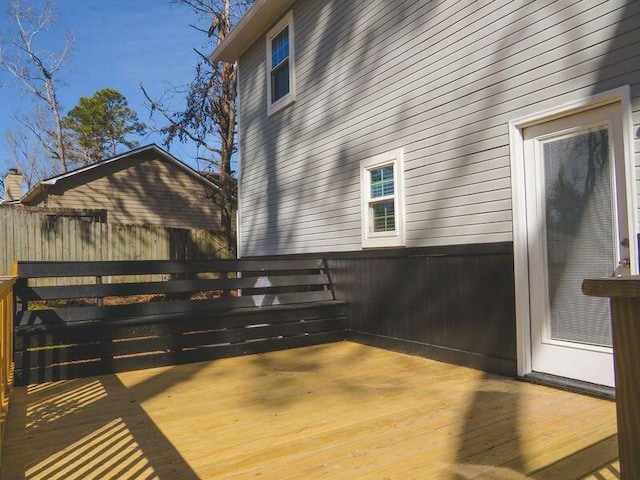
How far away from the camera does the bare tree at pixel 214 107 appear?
12992 mm

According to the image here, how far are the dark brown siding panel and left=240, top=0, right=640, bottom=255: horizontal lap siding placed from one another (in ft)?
0.74

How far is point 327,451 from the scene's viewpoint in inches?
91.9

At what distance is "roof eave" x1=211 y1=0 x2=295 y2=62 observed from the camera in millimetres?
6981

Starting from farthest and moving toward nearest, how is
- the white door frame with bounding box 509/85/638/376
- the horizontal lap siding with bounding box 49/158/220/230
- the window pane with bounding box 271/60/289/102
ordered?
the horizontal lap siding with bounding box 49/158/220/230 < the window pane with bounding box 271/60/289/102 < the white door frame with bounding box 509/85/638/376

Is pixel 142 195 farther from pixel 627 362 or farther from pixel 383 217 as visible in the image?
pixel 627 362

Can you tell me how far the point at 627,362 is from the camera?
122 centimetres

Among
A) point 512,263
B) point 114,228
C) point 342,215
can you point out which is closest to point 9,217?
point 114,228

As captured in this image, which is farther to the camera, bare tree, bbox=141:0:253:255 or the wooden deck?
bare tree, bbox=141:0:253:255

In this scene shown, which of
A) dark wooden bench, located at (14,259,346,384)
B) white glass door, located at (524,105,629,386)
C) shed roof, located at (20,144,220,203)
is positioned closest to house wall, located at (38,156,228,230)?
shed roof, located at (20,144,220,203)

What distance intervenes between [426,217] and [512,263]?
104cm

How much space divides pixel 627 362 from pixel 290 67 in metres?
6.47

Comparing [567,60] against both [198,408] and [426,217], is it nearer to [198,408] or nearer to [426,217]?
[426,217]

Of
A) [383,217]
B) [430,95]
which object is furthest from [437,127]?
[383,217]

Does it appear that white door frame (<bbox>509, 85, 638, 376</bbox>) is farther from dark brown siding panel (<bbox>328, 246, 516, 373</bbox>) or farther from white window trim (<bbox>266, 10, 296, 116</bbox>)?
white window trim (<bbox>266, 10, 296, 116</bbox>)
